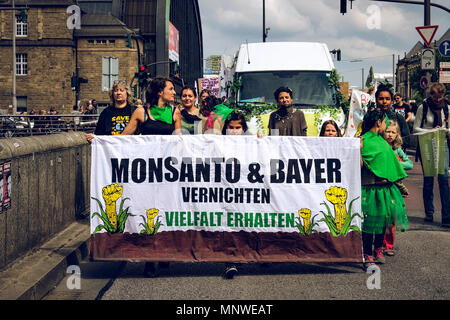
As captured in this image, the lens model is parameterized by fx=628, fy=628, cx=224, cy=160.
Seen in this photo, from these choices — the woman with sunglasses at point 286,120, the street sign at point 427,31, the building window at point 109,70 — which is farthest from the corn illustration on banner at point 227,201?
the building window at point 109,70

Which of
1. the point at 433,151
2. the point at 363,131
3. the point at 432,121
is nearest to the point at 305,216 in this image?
the point at 363,131

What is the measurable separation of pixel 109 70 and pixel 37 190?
5822cm

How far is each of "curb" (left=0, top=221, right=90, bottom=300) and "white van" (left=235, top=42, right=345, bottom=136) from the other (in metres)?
4.60

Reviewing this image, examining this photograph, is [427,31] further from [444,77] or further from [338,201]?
[338,201]

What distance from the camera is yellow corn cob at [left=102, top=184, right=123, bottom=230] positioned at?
6.13 metres

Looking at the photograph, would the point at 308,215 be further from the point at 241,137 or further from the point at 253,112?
the point at 253,112

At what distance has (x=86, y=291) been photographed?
5516 millimetres

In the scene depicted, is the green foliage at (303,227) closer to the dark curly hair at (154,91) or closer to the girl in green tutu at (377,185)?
the girl in green tutu at (377,185)

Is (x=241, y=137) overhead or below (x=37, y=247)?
overhead

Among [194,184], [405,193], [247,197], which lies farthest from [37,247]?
[405,193]

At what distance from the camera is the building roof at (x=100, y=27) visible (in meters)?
62.0

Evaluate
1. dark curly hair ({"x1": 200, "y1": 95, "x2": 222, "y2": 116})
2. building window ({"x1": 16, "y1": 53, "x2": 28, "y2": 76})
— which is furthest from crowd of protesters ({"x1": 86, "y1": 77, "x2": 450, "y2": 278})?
building window ({"x1": 16, "y1": 53, "x2": 28, "y2": 76})

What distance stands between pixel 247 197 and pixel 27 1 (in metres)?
59.2

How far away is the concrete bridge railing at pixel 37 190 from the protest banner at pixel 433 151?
491 centimetres
